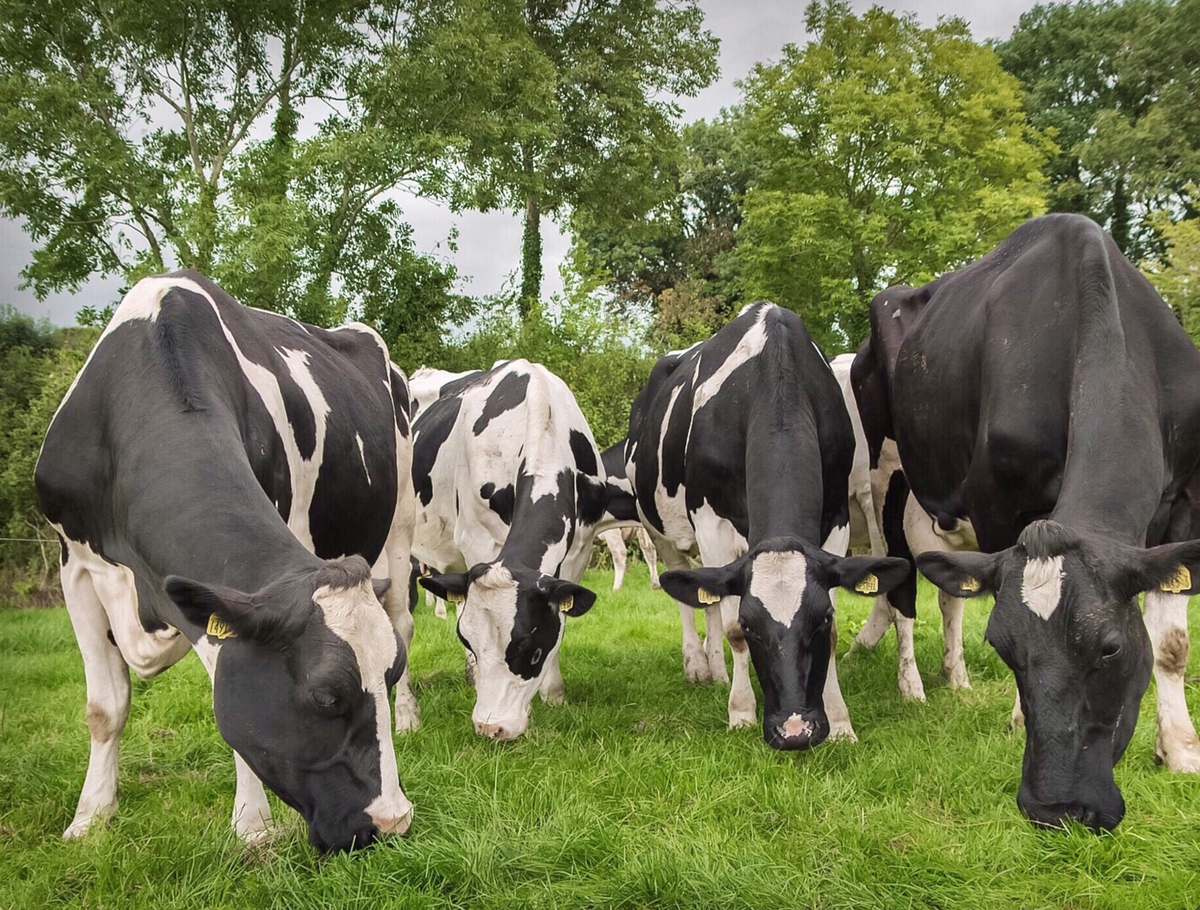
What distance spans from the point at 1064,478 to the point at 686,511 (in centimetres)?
323

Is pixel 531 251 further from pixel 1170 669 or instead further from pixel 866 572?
pixel 1170 669

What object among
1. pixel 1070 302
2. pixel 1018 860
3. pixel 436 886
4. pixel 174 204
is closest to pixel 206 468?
pixel 436 886

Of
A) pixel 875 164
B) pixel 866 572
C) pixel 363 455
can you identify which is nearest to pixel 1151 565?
pixel 866 572

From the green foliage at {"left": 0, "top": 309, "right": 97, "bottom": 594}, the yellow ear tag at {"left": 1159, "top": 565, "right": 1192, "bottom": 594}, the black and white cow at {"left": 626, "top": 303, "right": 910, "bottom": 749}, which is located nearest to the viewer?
the yellow ear tag at {"left": 1159, "top": 565, "right": 1192, "bottom": 594}

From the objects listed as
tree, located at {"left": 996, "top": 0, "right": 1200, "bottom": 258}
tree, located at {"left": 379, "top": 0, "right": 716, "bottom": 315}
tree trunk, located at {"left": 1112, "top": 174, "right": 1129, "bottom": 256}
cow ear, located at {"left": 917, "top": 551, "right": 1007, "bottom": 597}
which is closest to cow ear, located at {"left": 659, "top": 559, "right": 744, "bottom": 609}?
cow ear, located at {"left": 917, "top": 551, "right": 1007, "bottom": 597}

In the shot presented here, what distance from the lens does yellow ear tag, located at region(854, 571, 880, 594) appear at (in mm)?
5277

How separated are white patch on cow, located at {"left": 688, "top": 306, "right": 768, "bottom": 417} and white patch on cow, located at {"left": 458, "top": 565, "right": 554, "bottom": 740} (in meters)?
1.82

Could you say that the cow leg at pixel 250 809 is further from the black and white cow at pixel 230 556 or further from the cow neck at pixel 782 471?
the cow neck at pixel 782 471

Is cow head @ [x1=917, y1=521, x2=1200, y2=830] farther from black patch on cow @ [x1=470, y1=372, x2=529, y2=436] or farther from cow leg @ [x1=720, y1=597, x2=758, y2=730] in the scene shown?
black patch on cow @ [x1=470, y1=372, x2=529, y2=436]

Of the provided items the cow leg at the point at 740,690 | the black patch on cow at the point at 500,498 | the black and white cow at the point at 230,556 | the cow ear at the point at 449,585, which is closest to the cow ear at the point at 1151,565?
the cow leg at the point at 740,690

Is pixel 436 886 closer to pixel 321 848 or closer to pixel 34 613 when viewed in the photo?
pixel 321 848

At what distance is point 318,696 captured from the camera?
10.4 feet

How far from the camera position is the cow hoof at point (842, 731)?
5.50 m

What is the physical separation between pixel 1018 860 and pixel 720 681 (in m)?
3.97
